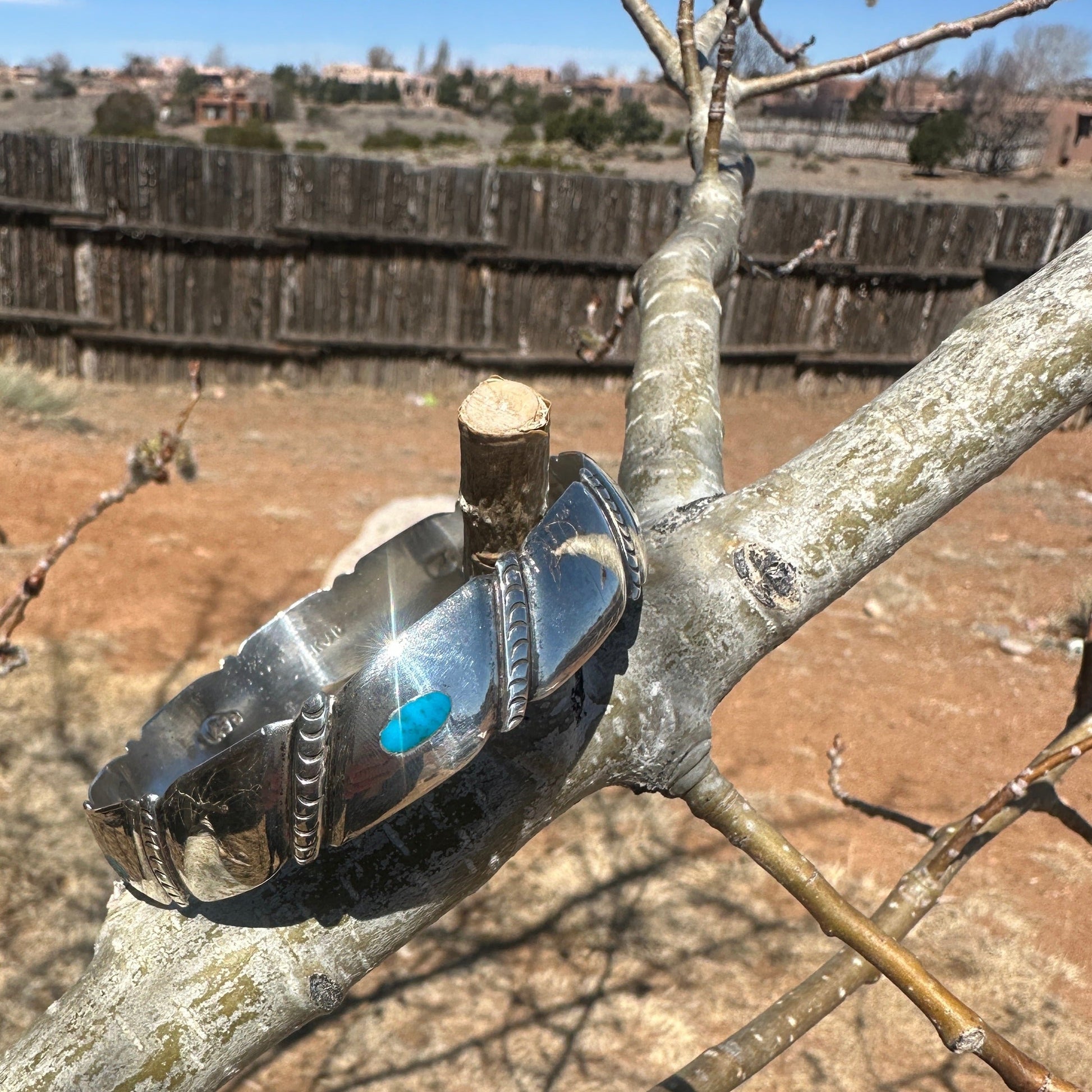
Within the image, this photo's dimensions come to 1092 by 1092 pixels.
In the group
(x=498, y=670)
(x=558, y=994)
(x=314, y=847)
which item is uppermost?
(x=498, y=670)

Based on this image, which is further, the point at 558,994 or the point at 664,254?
the point at 558,994

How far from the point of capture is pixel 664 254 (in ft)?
5.65

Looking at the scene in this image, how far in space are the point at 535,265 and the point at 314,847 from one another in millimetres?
9893

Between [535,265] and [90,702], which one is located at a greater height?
[535,265]

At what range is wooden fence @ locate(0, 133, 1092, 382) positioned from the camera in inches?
369

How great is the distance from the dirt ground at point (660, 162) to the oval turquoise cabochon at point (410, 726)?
18756 mm

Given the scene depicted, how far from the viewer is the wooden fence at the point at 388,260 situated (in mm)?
9375

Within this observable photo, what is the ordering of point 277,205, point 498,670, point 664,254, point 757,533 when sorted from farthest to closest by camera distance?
point 277,205
point 664,254
point 757,533
point 498,670

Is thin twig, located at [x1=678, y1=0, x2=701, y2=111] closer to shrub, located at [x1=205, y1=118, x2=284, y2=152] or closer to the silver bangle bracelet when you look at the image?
the silver bangle bracelet

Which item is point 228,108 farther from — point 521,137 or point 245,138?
point 245,138

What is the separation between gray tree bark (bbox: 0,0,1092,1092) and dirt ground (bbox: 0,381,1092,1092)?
9.62 feet

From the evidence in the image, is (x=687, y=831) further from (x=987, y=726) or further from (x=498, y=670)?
(x=498, y=670)

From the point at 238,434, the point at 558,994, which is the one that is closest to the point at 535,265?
the point at 238,434

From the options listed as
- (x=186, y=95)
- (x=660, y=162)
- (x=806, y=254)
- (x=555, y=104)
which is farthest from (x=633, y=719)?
(x=186, y=95)
